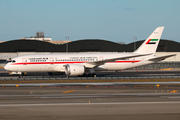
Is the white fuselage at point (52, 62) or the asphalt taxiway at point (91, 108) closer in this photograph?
the asphalt taxiway at point (91, 108)

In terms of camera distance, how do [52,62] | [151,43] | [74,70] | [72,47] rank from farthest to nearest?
1. [72,47]
2. [151,43]
3. [52,62]
4. [74,70]

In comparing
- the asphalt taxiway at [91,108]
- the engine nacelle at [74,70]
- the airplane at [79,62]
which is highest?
the airplane at [79,62]

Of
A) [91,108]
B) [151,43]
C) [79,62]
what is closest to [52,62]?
[79,62]

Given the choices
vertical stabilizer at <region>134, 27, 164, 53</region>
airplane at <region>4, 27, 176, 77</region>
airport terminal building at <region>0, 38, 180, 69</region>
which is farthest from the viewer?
airport terminal building at <region>0, 38, 180, 69</region>

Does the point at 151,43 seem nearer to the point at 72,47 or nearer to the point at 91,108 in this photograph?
the point at 91,108

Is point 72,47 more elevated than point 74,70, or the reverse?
point 72,47

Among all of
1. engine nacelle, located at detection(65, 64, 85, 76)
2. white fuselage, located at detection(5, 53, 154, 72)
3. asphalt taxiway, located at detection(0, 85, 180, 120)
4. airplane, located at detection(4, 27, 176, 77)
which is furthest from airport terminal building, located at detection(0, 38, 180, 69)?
asphalt taxiway, located at detection(0, 85, 180, 120)

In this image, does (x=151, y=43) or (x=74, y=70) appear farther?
(x=151, y=43)

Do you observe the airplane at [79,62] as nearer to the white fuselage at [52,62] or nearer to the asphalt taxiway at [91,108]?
the white fuselage at [52,62]

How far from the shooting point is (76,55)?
36.4 metres

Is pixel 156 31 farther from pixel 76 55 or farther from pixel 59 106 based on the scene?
pixel 59 106

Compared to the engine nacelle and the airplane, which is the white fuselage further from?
the engine nacelle

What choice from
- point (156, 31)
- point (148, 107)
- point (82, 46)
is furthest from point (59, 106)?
point (82, 46)

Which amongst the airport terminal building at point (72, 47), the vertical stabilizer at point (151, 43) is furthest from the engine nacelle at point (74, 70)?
the airport terminal building at point (72, 47)
